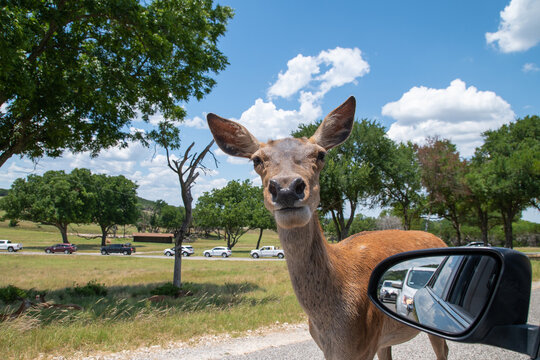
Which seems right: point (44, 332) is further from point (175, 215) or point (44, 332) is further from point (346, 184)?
point (175, 215)

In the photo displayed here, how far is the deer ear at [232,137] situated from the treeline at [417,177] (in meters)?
19.8

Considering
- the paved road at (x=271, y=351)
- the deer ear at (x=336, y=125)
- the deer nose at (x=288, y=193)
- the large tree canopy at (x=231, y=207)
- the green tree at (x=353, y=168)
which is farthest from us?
the large tree canopy at (x=231, y=207)

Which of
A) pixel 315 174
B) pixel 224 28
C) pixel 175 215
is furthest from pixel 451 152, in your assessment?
pixel 175 215

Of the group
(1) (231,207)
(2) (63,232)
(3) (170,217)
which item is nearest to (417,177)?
(1) (231,207)

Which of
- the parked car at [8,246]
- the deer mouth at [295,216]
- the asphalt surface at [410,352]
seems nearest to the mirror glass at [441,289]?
the deer mouth at [295,216]

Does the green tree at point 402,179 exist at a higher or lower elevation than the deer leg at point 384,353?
higher

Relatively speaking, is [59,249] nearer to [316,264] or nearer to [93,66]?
[93,66]

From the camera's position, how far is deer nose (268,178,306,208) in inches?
95.7

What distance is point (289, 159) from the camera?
295 centimetres

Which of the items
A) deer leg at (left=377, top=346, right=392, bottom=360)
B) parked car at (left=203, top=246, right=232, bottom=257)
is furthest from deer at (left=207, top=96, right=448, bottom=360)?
parked car at (left=203, top=246, right=232, bottom=257)

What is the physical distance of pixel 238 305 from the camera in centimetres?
1049

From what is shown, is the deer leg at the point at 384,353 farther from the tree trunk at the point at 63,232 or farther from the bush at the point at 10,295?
the tree trunk at the point at 63,232

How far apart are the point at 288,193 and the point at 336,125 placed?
1526 millimetres

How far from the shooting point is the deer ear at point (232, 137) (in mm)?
3666
